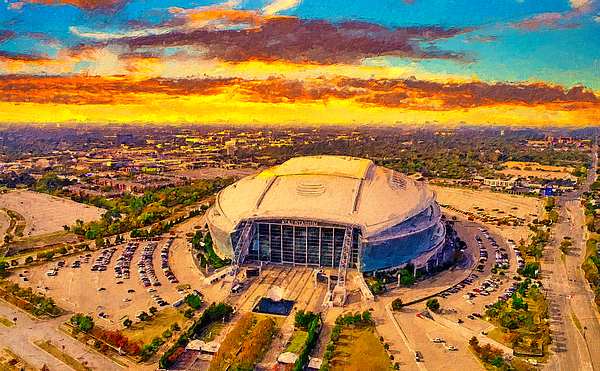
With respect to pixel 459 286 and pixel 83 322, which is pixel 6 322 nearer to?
pixel 83 322

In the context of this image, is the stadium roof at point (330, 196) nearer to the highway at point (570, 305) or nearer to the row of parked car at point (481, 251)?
the row of parked car at point (481, 251)

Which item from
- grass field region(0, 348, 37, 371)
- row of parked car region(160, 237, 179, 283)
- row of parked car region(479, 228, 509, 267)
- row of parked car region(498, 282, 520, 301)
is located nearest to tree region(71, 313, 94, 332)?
grass field region(0, 348, 37, 371)

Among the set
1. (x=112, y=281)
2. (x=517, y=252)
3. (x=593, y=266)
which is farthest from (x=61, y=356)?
(x=593, y=266)

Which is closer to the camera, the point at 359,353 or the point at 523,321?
the point at 359,353

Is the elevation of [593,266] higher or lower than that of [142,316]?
higher

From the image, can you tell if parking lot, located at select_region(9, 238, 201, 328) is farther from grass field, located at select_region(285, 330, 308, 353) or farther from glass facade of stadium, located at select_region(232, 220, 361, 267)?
grass field, located at select_region(285, 330, 308, 353)

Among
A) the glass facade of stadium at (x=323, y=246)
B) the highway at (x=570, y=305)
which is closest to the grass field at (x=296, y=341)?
the glass facade of stadium at (x=323, y=246)

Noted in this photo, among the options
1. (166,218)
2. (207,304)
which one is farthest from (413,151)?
(207,304)

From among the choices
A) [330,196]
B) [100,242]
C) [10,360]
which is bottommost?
[10,360]
